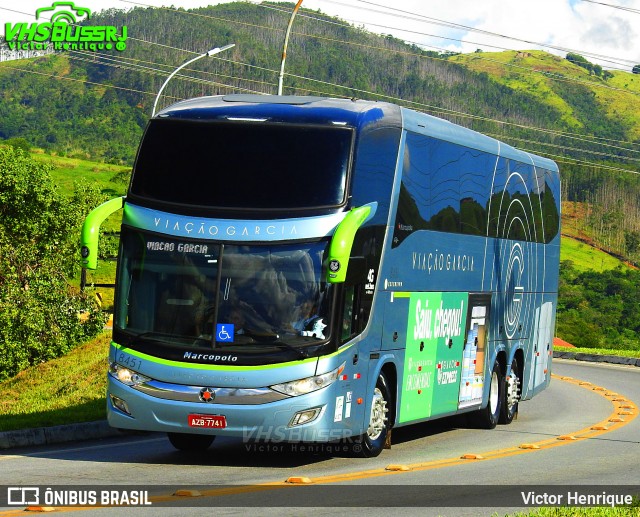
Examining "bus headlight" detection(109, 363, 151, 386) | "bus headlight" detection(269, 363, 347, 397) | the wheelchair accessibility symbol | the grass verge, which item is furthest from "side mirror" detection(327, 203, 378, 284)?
the grass verge

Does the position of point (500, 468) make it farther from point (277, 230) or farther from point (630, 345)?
point (630, 345)

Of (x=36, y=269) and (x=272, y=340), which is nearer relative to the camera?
(x=272, y=340)

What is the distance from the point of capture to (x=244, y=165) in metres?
13.2

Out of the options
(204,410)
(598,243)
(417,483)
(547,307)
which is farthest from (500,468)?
(598,243)

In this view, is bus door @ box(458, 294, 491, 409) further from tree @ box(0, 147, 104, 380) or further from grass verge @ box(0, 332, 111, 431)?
tree @ box(0, 147, 104, 380)

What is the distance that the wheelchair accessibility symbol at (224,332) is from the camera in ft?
42.0

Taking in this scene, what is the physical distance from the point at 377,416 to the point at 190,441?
228 centimetres

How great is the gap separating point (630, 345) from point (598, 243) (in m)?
93.8

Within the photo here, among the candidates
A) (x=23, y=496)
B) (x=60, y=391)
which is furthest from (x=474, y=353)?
(x=60, y=391)

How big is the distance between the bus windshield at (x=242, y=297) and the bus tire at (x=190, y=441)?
1.85 metres

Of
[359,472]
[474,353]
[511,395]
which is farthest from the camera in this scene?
[511,395]

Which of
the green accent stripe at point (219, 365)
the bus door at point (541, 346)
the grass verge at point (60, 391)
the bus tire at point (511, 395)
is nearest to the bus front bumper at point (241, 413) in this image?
the green accent stripe at point (219, 365)

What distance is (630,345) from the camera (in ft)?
322

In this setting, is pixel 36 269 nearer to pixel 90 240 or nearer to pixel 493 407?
pixel 493 407
